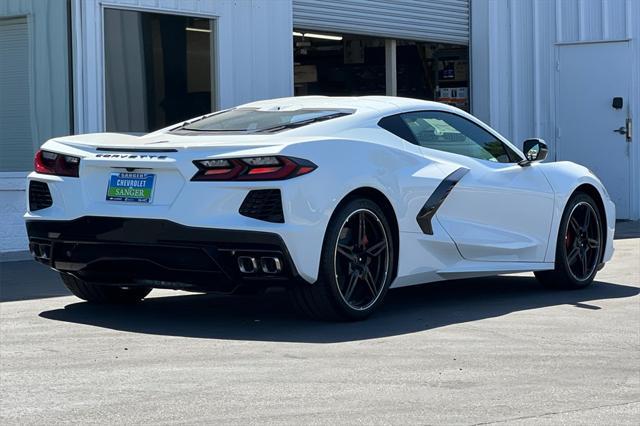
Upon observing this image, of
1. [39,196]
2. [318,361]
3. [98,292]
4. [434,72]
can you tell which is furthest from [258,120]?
[434,72]

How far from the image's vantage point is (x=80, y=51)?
518 inches

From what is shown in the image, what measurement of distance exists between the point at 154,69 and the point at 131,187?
6737 millimetres

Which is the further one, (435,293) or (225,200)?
(435,293)

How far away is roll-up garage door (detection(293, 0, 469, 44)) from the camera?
16.5m

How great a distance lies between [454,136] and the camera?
28.9 feet

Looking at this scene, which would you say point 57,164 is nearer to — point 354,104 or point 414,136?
point 354,104

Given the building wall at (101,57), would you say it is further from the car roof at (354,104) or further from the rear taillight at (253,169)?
the rear taillight at (253,169)

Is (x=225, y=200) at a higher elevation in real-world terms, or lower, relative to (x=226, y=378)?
higher

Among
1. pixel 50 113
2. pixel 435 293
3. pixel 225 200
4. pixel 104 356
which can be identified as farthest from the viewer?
pixel 50 113

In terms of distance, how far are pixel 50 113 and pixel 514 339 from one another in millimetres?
7103

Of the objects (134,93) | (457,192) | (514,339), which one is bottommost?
(514,339)

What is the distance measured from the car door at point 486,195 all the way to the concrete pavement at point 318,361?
0.42 meters

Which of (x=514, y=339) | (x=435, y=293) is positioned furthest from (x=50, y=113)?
(x=514, y=339)

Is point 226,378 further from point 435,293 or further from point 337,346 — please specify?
point 435,293
